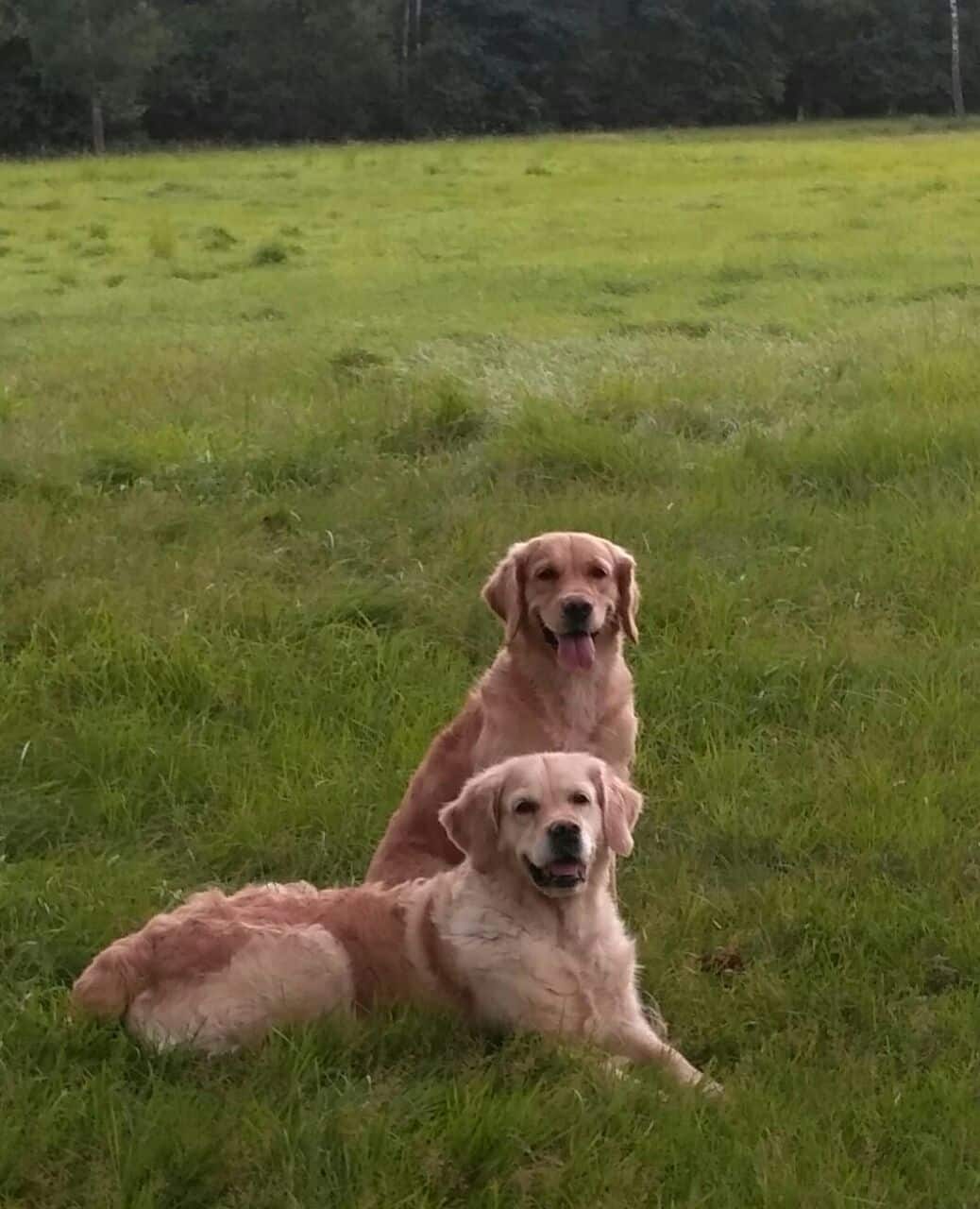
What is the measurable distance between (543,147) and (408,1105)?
3256cm

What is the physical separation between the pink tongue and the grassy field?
470 mm

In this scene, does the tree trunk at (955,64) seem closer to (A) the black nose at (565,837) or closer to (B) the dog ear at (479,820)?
(B) the dog ear at (479,820)

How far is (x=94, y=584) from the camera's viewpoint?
20.8ft

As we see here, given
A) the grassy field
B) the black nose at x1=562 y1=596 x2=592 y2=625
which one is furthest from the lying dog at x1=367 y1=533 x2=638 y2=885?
the grassy field

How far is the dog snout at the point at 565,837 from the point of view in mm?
3725

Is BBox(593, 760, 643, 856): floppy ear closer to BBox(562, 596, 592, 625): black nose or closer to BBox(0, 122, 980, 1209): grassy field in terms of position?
BBox(0, 122, 980, 1209): grassy field

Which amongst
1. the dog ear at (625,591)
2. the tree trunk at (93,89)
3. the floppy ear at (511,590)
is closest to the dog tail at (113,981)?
the floppy ear at (511,590)

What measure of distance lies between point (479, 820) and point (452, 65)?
1901 inches

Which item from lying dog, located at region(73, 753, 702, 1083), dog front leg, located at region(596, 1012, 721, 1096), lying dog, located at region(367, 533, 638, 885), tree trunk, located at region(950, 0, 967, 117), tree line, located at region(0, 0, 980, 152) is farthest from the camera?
tree trunk, located at region(950, 0, 967, 117)

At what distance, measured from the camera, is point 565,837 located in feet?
12.2

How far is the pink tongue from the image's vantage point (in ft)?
16.1

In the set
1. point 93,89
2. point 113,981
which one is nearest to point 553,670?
point 113,981

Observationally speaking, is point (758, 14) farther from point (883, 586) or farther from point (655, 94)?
point (883, 586)

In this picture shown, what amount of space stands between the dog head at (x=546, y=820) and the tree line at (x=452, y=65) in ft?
136
